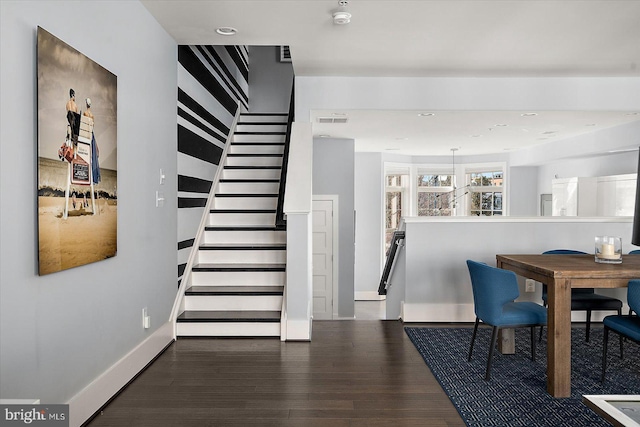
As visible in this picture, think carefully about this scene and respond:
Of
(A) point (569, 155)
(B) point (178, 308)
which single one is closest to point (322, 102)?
(B) point (178, 308)

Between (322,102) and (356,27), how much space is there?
1.46 m

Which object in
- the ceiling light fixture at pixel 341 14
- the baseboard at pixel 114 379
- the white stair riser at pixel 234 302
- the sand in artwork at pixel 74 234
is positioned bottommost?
the baseboard at pixel 114 379

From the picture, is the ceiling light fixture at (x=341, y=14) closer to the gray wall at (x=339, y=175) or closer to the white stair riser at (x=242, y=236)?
the white stair riser at (x=242, y=236)

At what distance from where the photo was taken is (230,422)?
264 cm

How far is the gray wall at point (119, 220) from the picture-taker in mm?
2051

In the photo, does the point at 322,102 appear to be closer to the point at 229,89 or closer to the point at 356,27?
the point at 356,27

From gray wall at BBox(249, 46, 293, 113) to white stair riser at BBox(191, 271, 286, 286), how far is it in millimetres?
4416

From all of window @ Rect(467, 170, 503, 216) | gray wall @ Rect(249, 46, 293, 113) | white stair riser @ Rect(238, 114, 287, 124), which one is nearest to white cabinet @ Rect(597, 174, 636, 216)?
window @ Rect(467, 170, 503, 216)

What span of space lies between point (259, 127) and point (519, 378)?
16.6 feet

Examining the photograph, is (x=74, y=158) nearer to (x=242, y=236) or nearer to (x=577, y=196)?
(x=242, y=236)

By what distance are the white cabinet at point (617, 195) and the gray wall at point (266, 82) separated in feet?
16.8

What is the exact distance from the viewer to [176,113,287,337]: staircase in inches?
166

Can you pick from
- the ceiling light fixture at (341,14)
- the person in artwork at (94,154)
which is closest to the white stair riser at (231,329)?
the person in artwork at (94,154)

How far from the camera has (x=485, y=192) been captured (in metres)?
10.7
